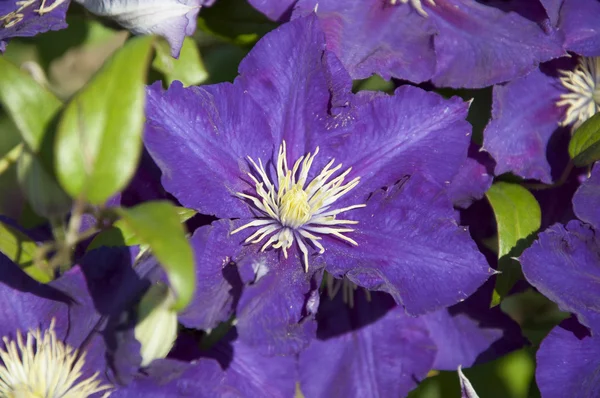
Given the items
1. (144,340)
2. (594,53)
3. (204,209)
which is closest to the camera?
(144,340)

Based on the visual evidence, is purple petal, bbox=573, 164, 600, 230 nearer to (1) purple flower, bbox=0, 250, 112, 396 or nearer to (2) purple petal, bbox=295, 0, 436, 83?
(2) purple petal, bbox=295, 0, 436, 83

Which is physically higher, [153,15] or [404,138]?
[153,15]

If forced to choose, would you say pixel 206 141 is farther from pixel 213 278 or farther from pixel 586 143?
pixel 586 143

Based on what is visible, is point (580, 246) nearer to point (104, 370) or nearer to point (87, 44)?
point (104, 370)

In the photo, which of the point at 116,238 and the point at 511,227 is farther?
the point at 511,227

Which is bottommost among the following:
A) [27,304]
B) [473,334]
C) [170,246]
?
[473,334]

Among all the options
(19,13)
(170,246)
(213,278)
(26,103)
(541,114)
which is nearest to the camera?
(170,246)

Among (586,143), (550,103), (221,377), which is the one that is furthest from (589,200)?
(221,377)

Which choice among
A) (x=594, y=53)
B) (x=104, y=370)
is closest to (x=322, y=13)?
(x=594, y=53)

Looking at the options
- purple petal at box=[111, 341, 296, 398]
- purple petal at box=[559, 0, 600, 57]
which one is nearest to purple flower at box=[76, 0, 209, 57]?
purple petal at box=[111, 341, 296, 398]
